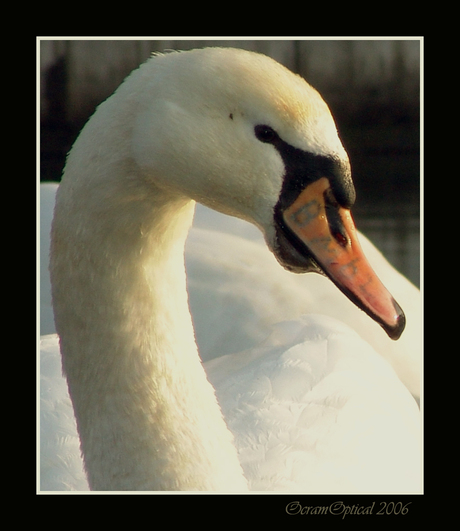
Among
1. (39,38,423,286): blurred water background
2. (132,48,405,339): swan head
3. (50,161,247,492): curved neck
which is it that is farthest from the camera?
(39,38,423,286): blurred water background

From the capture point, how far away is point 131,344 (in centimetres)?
188

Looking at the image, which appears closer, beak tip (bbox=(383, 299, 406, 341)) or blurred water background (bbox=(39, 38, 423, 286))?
beak tip (bbox=(383, 299, 406, 341))

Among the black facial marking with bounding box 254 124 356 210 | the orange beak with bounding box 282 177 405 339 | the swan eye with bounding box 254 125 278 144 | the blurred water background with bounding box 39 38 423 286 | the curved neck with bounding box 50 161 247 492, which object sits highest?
the swan eye with bounding box 254 125 278 144

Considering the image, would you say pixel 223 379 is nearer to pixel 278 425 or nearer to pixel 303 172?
pixel 278 425

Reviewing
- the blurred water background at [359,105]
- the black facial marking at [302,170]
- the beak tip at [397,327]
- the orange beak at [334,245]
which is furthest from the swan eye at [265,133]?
the blurred water background at [359,105]

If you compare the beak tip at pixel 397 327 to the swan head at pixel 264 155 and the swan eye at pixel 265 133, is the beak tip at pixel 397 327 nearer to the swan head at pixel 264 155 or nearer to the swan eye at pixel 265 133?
the swan head at pixel 264 155

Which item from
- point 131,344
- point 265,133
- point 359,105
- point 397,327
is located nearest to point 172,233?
point 131,344

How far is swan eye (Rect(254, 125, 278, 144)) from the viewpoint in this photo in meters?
1.63

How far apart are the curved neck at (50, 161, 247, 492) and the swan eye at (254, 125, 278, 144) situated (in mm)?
236

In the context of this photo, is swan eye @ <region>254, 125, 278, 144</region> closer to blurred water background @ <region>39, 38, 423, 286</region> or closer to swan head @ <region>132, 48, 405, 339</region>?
swan head @ <region>132, 48, 405, 339</region>

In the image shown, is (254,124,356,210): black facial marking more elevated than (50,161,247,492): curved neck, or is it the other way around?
(254,124,356,210): black facial marking

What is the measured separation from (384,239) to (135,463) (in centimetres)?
534

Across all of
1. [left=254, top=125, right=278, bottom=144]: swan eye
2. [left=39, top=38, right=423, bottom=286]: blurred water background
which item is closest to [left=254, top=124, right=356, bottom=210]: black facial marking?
[left=254, top=125, right=278, bottom=144]: swan eye

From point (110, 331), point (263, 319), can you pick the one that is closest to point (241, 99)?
point (110, 331)
